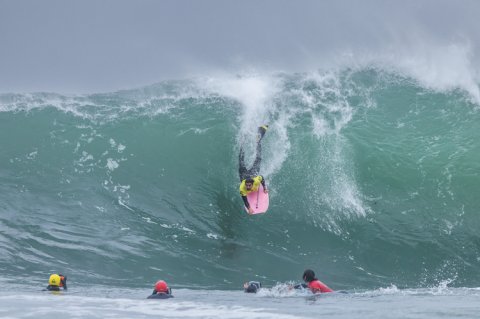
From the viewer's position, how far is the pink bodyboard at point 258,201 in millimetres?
15773

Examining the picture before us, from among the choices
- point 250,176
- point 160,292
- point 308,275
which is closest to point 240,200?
point 250,176

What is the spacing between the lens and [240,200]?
17062 mm

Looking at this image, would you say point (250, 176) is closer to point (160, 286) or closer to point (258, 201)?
point (258, 201)

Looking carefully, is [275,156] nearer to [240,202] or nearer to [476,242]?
[240,202]

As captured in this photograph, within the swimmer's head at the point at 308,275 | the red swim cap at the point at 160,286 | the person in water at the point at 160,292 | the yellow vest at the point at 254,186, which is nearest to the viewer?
the person in water at the point at 160,292

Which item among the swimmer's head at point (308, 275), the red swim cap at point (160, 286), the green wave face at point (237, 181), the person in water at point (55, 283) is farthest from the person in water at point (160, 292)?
the swimmer's head at point (308, 275)

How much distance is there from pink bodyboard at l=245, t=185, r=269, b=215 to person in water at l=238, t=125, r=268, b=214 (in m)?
0.20

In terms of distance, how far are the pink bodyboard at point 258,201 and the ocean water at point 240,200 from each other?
0.57 meters

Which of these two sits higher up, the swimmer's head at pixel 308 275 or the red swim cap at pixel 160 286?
the swimmer's head at pixel 308 275

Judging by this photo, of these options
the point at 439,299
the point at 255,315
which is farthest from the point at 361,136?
the point at 255,315

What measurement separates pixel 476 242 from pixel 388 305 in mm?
7747

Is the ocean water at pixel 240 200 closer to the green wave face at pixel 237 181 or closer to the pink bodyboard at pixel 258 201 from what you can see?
the green wave face at pixel 237 181

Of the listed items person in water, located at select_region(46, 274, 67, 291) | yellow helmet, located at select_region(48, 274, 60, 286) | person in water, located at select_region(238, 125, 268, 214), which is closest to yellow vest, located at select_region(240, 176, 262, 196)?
person in water, located at select_region(238, 125, 268, 214)

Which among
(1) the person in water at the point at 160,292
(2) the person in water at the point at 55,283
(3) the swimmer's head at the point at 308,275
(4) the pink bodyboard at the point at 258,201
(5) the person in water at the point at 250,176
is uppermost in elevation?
(5) the person in water at the point at 250,176
